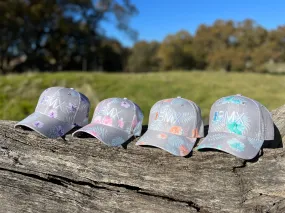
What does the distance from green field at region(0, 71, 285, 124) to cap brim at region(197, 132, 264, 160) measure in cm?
424

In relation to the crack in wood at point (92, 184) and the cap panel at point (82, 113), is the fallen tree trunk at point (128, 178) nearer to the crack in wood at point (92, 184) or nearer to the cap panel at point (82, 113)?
the crack in wood at point (92, 184)

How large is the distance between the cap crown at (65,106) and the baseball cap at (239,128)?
2.41ft

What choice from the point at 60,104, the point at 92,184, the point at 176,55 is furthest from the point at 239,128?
the point at 176,55

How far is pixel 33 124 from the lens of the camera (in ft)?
6.15

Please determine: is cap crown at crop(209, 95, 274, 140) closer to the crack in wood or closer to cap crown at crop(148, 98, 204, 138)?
cap crown at crop(148, 98, 204, 138)

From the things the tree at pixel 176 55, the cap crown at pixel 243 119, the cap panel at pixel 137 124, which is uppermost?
the tree at pixel 176 55

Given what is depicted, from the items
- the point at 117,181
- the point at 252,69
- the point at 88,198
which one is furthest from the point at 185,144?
the point at 252,69

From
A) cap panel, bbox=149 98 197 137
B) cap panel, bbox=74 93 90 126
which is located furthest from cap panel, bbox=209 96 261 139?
cap panel, bbox=74 93 90 126

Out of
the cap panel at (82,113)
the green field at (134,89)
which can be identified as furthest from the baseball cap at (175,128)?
the green field at (134,89)

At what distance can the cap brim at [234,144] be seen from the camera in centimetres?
160

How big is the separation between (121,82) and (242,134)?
6.48 metres

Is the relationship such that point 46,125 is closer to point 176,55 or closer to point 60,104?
point 60,104

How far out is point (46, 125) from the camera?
1881 millimetres

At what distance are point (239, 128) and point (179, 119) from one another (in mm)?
301
